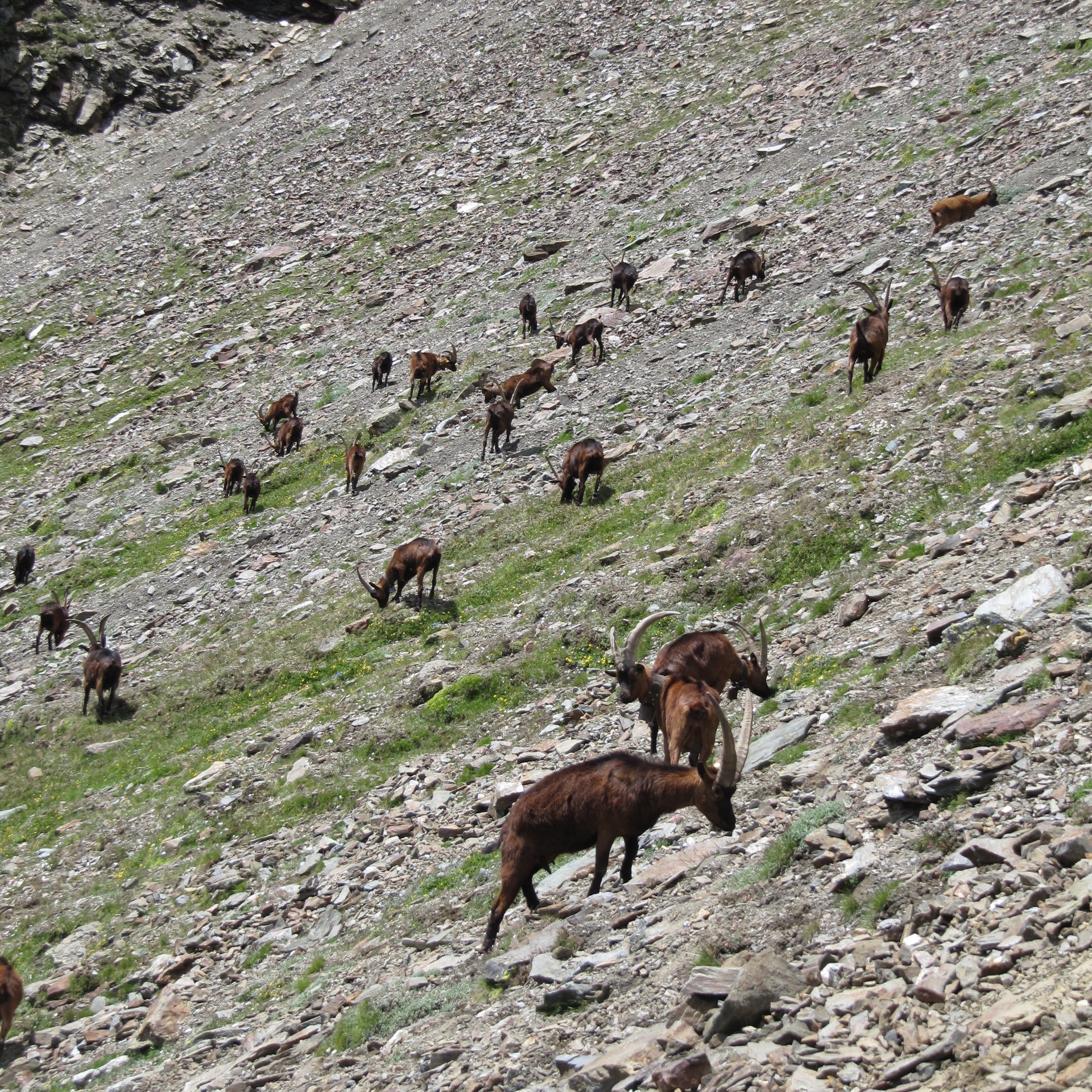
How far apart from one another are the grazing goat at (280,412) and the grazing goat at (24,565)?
6.44m

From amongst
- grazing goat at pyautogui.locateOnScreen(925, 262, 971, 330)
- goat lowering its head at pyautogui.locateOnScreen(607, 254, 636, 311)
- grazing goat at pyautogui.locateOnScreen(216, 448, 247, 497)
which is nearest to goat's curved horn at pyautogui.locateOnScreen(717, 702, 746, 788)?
grazing goat at pyautogui.locateOnScreen(925, 262, 971, 330)

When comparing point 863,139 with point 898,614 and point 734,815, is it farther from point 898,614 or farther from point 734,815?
point 734,815

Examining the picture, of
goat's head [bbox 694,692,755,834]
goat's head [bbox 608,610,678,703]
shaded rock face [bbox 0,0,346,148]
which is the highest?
shaded rock face [bbox 0,0,346,148]

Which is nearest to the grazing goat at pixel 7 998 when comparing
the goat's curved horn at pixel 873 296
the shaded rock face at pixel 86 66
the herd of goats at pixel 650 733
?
the herd of goats at pixel 650 733

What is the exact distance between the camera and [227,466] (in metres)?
26.0

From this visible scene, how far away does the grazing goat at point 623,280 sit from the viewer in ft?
83.5

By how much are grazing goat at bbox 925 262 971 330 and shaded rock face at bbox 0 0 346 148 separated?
4852 centimetres

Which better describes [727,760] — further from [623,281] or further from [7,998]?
[623,281]

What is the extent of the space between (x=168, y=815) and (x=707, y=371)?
41.7 ft

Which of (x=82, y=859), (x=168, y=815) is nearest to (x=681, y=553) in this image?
(x=168, y=815)

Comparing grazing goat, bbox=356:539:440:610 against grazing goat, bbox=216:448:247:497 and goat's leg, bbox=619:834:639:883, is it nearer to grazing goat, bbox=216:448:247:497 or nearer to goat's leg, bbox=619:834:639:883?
goat's leg, bbox=619:834:639:883

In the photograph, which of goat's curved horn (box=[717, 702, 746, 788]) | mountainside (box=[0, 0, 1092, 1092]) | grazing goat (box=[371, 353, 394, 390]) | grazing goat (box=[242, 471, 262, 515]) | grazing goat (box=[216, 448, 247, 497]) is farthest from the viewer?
grazing goat (box=[371, 353, 394, 390])

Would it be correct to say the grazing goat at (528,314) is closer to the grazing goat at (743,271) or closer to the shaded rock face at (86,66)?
the grazing goat at (743,271)

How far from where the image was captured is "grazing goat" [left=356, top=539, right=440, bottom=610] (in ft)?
57.3
